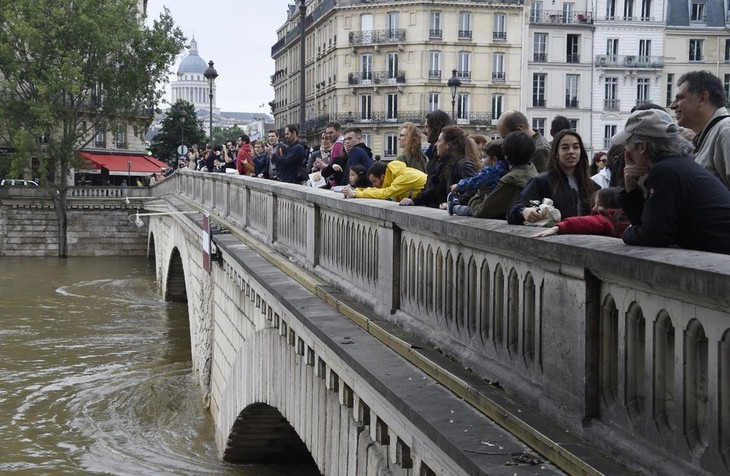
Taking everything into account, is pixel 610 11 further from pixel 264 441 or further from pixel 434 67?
pixel 264 441

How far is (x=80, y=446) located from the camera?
18.7 m

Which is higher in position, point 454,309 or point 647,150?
point 647,150

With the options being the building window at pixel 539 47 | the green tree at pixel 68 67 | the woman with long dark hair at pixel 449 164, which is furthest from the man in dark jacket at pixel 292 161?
the building window at pixel 539 47

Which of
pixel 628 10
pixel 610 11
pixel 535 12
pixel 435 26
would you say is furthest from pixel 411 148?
pixel 535 12

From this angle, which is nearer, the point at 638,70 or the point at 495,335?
the point at 495,335

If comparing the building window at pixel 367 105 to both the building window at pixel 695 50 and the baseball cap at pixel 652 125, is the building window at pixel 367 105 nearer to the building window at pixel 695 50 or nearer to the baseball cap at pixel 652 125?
the building window at pixel 695 50

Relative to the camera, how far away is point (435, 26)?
71.6m

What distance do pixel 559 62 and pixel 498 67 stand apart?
3890 millimetres

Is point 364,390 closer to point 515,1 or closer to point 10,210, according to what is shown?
point 10,210

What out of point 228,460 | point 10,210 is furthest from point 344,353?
point 10,210

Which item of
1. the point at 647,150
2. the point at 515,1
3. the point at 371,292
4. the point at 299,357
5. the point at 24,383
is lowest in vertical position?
the point at 24,383

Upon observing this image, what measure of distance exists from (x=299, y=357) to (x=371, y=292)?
1.29 metres

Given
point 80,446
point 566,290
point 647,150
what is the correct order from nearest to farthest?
point 647,150 → point 566,290 → point 80,446

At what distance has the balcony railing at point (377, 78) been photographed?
72.4m
